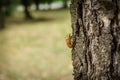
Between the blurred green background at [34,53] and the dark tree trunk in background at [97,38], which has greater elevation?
the dark tree trunk in background at [97,38]

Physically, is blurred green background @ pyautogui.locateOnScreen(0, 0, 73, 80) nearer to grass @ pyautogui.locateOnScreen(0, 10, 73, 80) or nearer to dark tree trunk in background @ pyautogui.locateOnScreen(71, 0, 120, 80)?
grass @ pyautogui.locateOnScreen(0, 10, 73, 80)

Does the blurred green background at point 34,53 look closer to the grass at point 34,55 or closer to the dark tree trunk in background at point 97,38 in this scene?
the grass at point 34,55

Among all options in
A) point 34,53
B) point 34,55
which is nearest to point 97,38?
point 34,55

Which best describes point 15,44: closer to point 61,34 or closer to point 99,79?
point 61,34

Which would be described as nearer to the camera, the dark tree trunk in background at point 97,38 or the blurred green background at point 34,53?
the dark tree trunk in background at point 97,38

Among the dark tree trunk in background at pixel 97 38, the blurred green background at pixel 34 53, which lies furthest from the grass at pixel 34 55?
the dark tree trunk in background at pixel 97 38

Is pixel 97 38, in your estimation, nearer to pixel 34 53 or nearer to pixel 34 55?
pixel 34 55
